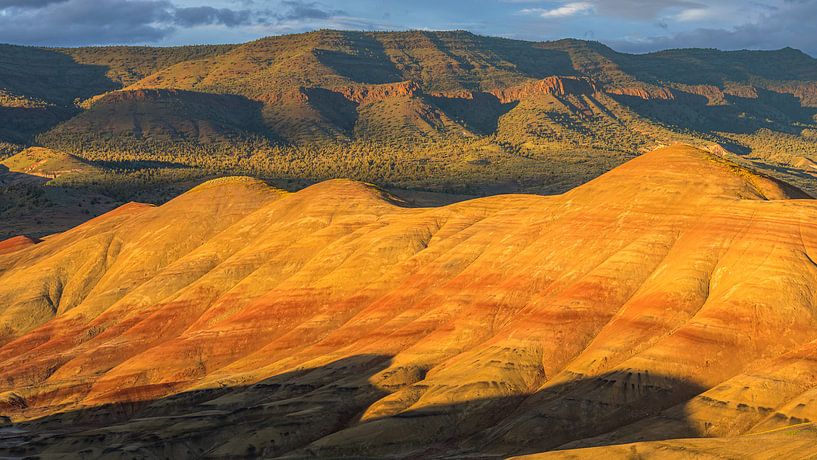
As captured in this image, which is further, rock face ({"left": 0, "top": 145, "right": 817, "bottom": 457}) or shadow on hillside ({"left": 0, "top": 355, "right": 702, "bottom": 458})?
rock face ({"left": 0, "top": 145, "right": 817, "bottom": 457})

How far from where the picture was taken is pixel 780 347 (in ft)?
250

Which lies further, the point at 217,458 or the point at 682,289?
the point at 682,289

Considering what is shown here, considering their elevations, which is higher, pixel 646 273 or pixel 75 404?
pixel 646 273

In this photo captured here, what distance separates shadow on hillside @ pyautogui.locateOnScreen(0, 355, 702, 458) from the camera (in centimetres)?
7131

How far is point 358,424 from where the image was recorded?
77812 millimetres

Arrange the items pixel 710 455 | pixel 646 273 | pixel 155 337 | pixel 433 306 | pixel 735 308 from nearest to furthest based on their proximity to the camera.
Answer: pixel 710 455 → pixel 735 308 → pixel 646 273 → pixel 433 306 → pixel 155 337

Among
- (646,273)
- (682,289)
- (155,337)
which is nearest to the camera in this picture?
(682,289)

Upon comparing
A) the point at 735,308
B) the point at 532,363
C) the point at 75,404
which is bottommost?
the point at 75,404

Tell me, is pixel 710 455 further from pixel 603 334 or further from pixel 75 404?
pixel 75 404

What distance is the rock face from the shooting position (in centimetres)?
7331

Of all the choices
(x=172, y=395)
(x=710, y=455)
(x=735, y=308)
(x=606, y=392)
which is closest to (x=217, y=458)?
(x=172, y=395)

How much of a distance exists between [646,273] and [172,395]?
48.6 m

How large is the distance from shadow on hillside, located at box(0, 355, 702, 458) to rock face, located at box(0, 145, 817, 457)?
0.61 ft

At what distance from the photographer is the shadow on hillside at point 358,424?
234ft
